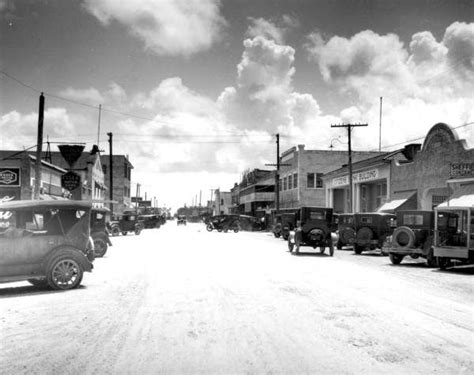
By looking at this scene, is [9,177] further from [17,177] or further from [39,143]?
[39,143]

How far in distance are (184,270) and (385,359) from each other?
9.97 m

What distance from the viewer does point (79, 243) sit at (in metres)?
11.1

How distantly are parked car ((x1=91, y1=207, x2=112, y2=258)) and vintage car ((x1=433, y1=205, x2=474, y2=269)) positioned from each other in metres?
12.5

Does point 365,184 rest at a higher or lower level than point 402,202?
higher

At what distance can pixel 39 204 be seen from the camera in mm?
10625

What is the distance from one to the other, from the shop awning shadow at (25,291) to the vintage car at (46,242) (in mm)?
168

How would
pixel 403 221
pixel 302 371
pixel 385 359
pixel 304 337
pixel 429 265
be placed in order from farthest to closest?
pixel 403 221
pixel 429 265
pixel 304 337
pixel 385 359
pixel 302 371

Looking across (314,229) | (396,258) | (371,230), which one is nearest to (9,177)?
(314,229)

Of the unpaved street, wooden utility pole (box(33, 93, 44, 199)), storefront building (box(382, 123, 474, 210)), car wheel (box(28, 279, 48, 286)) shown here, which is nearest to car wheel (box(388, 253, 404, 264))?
the unpaved street

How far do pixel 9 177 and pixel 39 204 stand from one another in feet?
A: 82.5

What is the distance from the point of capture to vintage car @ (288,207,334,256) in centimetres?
2306

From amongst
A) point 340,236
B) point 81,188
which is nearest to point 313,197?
point 81,188

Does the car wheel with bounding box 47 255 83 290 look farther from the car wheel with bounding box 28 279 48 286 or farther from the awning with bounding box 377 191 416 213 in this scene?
the awning with bounding box 377 191 416 213

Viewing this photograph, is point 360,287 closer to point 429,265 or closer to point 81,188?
point 429,265
